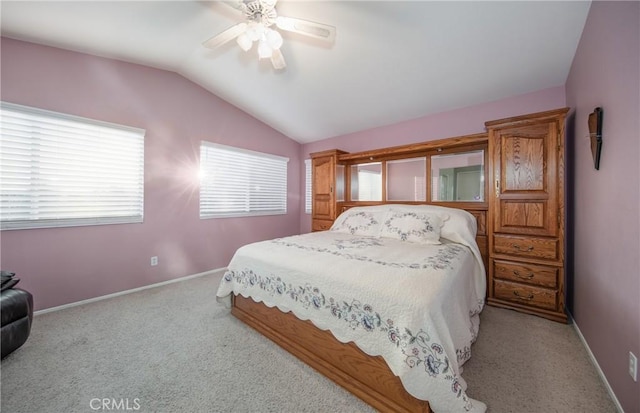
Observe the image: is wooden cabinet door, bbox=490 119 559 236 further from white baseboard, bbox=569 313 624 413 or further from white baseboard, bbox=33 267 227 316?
white baseboard, bbox=33 267 227 316

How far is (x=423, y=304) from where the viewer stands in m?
1.18

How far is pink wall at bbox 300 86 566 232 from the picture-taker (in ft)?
8.82

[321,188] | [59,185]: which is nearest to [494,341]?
[321,188]

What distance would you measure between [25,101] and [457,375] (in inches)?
162

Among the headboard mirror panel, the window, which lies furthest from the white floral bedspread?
the window

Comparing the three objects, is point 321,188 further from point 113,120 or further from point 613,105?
point 613,105

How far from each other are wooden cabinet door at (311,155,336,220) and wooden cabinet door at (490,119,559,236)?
2.19 m

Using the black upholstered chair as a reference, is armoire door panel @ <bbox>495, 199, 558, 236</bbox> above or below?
above

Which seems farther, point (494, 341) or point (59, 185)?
point (59, 185)

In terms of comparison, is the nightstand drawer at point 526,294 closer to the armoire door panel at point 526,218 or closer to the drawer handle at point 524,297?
the drawer handle at point 524,297

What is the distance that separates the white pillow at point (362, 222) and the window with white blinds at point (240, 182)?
1.67 metres

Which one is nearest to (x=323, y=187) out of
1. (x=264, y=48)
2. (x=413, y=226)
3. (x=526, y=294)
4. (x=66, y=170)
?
(x=413, y=226)

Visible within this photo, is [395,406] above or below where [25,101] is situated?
below

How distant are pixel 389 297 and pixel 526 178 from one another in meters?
2.21
